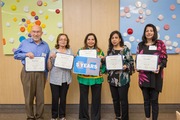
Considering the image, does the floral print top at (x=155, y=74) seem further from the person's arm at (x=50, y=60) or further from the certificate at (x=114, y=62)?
the person's arm at (x=50, y=60)

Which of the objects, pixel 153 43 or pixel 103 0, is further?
pixel 103 0

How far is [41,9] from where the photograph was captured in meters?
3.50

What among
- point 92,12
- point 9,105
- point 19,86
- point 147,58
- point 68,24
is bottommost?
point 9,105

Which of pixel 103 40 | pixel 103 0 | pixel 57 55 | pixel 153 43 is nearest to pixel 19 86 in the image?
pixel 57 55

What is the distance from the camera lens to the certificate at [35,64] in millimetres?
2850

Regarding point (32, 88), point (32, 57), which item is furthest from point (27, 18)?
point (32, 88)

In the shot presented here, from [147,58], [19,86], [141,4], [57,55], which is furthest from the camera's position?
[19,86]

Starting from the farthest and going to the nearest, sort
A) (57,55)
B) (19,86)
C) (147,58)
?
(19,86) → (57,55) → (147,58)

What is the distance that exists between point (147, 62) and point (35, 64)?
163cm

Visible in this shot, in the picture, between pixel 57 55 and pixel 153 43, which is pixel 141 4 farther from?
pixel 57 55

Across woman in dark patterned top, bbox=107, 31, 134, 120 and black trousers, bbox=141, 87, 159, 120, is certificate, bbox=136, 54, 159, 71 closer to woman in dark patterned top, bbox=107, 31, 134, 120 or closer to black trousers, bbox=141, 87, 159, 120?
woman in dark patterned top, bbox=107, 31, 134, 120

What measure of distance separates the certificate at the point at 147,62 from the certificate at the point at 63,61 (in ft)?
3.26

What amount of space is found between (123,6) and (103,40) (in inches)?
28.0

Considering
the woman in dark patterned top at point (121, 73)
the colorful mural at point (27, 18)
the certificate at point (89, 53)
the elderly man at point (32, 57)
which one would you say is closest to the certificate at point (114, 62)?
the woman in dark patterned top at point (121, 73)
